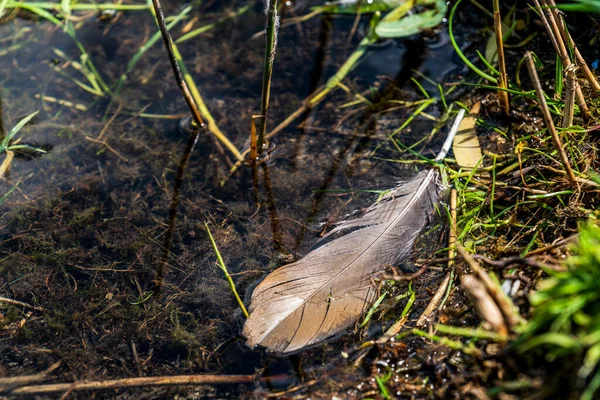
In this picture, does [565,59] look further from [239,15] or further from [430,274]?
[239,15]

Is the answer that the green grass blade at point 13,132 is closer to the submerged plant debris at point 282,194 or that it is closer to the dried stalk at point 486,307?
the submerged plant debris at point 282,194

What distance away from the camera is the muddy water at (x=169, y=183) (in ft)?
7.09

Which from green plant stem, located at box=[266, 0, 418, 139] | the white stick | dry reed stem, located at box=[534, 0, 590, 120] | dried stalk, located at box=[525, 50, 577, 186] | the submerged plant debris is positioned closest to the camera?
dried stalk, located at box=[525, 50, 577, 186]

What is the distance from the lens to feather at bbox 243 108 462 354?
201 centimetres

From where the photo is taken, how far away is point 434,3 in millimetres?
3207

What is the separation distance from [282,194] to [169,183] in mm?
614

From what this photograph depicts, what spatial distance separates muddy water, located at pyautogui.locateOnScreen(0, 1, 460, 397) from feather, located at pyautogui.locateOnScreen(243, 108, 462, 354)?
92mm

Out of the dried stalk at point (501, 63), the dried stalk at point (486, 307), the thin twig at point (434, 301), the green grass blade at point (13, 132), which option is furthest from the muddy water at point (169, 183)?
the dried stalk at point (486, 307)

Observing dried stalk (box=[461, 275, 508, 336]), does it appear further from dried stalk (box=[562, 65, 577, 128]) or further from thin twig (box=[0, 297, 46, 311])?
thin twig (box=[0, 297, 46, 311])

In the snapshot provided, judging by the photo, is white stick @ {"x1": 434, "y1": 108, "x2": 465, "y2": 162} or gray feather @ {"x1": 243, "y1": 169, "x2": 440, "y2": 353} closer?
gray feather @ {"x1": 243, "y1": 169, "x2": 440, "y2": 353}

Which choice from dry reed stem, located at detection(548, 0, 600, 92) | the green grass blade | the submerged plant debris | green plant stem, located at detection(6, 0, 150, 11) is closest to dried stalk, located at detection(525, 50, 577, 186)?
the submerged plant debris

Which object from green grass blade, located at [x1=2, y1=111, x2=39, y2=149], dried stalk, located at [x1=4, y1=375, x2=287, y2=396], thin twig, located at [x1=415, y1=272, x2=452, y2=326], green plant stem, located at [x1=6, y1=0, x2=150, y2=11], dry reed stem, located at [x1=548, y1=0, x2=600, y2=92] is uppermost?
green plant stem, located at [x1=6, y1=0, x2=150, y2=11]

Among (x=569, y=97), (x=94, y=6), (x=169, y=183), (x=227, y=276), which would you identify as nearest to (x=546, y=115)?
(x=569, y=97)

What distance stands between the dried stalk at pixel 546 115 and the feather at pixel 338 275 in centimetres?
57
